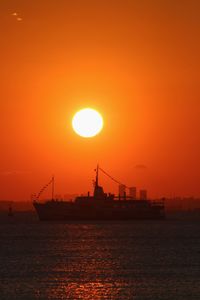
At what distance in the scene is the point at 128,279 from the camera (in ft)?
201

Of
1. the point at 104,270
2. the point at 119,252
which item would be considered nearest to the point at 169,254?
the point at 119,252

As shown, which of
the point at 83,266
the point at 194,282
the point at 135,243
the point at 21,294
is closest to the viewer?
the point at 21,294

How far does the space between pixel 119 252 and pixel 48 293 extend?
1588 inches

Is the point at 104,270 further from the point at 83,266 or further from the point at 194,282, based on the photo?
the point at 194,282

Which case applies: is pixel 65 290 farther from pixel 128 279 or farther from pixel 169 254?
pixel 169 254

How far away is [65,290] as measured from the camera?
54.4 meters

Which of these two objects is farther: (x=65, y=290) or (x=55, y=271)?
(x=55, y=271)

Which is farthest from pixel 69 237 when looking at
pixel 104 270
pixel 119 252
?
Result: pixel 104 270

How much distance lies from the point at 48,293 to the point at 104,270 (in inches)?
639

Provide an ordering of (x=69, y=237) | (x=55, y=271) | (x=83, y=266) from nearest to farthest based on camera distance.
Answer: (x=55, y=271) < (x=83, y=266) < (x=69, y=237)

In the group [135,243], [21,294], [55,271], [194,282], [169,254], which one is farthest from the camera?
[135,243]

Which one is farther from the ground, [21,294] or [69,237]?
[69,237]

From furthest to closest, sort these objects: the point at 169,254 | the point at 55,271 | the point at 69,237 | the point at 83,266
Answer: the point at 69,237 < the point at 169,254 < the point at 83,266 < the point at 55,271

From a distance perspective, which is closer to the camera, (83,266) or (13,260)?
(83,266)
